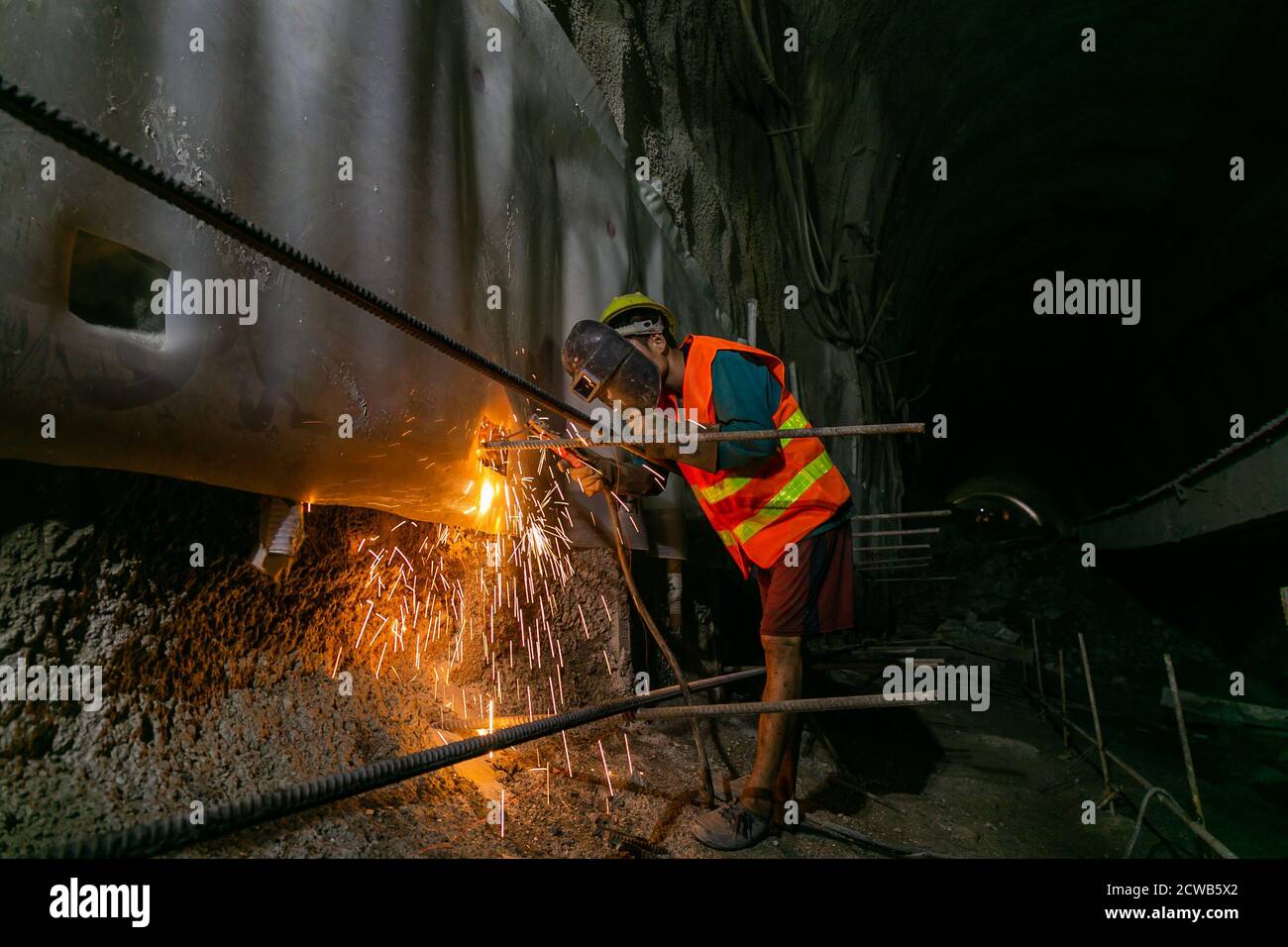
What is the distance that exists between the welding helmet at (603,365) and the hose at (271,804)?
1059 millimetres

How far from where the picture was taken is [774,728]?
92.2 inches

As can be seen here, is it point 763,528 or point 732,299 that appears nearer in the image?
point 763,528

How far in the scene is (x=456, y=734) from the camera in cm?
214

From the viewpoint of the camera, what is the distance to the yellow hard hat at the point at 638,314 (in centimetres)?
241

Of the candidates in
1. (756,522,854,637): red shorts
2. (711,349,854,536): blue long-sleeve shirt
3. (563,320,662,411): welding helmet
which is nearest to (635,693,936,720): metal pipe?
(756,522,854,637): red shorts

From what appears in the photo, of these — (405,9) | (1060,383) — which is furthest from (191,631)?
(1060,383)

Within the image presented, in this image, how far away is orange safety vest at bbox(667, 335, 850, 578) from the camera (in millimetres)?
2447

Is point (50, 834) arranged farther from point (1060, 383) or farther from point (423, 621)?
point (1060, 383)

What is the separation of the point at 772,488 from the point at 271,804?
6.21ft
